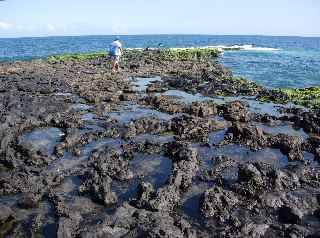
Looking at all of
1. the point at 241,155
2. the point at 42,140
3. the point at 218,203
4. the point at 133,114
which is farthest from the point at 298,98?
the point at 218,203

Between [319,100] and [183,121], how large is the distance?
38.9ft

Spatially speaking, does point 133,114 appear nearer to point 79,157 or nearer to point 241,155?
point 79,157

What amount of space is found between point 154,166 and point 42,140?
610 centimetres

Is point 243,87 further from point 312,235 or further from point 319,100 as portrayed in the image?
point 312,235

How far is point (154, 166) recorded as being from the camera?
15.3m

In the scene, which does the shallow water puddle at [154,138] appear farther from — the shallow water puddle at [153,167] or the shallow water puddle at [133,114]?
the shallow water puddle at [133,114]

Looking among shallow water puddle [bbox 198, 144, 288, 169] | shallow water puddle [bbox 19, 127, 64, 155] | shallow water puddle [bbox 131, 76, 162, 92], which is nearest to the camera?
shallow water puddle [bbox 198, 144, 288, 169]

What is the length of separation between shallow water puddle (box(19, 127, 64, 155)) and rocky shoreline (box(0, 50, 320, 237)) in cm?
6

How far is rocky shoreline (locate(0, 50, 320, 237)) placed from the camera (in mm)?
11081

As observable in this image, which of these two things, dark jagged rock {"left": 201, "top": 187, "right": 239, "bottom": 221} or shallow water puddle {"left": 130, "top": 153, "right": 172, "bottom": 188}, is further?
A: shallow water puddle {"left": 130, "top": 153, "right": 172, "bottom": 188}

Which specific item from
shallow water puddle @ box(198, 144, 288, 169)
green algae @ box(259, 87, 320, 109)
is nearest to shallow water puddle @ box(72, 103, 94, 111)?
shallow water puddle @ box(198, 144, 288, 169)

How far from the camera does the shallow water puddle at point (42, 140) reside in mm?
16761

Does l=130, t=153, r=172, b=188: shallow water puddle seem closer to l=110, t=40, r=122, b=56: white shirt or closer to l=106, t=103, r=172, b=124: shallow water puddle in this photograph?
l=106, t=103, r=172, b=124: shallow water puddle

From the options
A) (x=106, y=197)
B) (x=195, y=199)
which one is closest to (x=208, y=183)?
(x=195, y=199)
